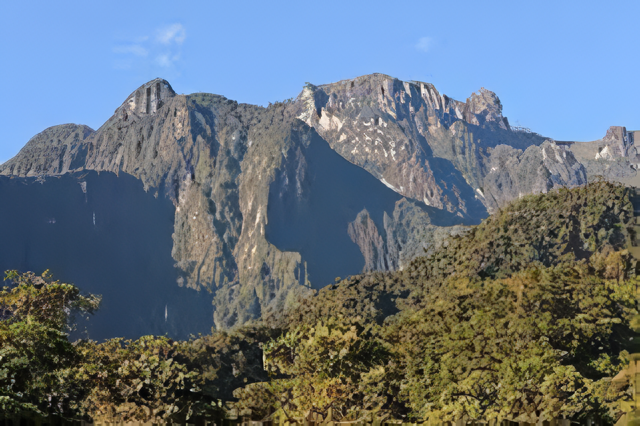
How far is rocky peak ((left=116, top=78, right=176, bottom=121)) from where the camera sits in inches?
7101

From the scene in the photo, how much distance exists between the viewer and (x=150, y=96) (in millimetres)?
182500

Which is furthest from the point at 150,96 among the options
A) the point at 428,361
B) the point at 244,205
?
the point at 428,361

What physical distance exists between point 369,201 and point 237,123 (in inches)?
1561

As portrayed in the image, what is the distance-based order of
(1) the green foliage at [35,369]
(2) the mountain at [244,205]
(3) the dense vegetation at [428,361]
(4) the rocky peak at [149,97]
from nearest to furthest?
1. (3) the dense vegetation at [428,361]
2. (1) the green foliage at [35,369]
3. (2) the mountain at [244,205]
4. (4) the rocky peak at [149,97]

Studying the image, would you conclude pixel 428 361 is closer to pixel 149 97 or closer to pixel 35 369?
pixel 35 369

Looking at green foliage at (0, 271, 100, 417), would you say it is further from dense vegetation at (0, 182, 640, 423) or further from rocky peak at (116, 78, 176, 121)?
rocky peak at (116, 78, 176, 121)

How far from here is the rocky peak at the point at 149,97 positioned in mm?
180375

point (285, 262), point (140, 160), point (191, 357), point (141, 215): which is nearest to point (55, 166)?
point (140, 160)

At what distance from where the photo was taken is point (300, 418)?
86.5 ft

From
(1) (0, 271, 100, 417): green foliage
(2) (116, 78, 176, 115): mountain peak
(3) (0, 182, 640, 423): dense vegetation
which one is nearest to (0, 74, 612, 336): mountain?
(2) (116, 78, 176, 115): mountain peak

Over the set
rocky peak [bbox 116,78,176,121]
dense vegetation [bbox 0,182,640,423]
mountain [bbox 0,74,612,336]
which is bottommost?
dense vegetation [bbox 0,182,640,423]

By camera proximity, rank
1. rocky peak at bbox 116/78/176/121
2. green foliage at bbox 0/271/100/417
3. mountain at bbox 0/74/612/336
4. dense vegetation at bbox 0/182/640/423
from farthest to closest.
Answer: rocky peak at bbox 116/78/176/121 → mountain at bbox 0/74/612/336 → green foliage at bbox 0/271/100/417 → dense vegetation at bbox 0/182/640/423

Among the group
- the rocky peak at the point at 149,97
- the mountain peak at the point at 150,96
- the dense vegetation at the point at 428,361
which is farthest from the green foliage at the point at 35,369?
the mountain peak at the point at 150,96

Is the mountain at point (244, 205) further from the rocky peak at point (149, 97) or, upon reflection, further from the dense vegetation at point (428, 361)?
the dense vegetation at point (428, 361)
